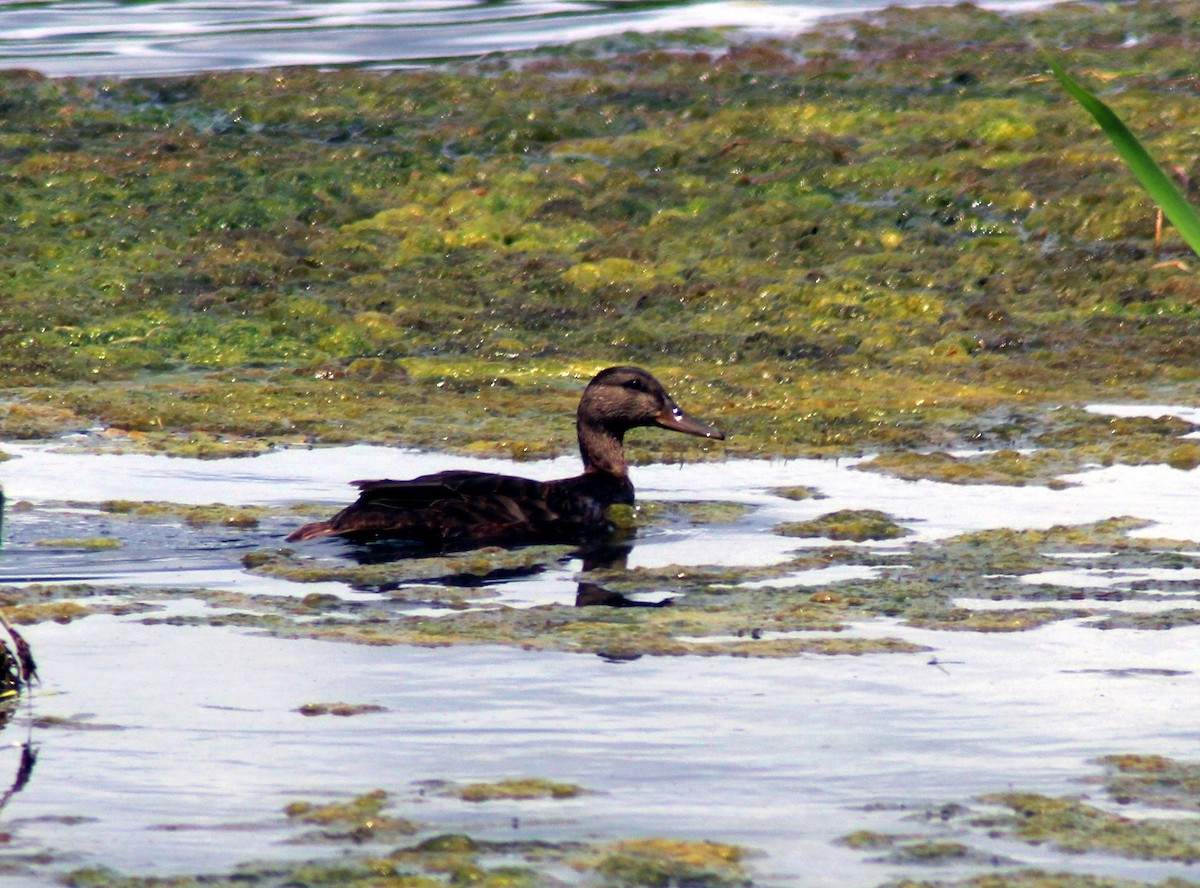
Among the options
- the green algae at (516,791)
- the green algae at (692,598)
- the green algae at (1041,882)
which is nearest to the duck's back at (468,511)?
the green algae at (692,598)

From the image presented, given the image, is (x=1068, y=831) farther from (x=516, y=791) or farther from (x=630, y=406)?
(x=630, y=406)

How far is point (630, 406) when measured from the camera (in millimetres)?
9805

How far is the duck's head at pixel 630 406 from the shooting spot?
32.1ft

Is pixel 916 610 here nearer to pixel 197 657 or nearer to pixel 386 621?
pixel 386 621

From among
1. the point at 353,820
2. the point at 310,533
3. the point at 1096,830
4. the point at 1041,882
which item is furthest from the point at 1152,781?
the point at 310,533

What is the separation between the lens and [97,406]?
11.0m

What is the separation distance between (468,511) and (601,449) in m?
1.04

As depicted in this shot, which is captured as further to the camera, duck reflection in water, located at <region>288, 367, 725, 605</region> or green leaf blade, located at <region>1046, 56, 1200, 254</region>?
duck reflection in water, located at <region>288, 367, 725, 605</region>

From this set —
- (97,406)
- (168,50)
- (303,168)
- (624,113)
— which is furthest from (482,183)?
(168,50)

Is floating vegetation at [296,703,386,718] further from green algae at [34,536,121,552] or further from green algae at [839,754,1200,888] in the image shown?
green algae at [34,536,121,552]

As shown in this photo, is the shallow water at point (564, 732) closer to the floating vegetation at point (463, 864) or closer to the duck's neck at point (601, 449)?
the floating vegetation at point (463, 864)

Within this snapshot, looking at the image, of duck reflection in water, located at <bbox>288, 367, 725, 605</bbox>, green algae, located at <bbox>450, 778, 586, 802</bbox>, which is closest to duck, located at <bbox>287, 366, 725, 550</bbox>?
Result: duck reflection in water, located at <bbox>288, 367, 725, 605</bbox>

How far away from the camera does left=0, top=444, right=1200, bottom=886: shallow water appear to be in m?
5.05

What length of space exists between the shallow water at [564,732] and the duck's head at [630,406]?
69.7 inches
